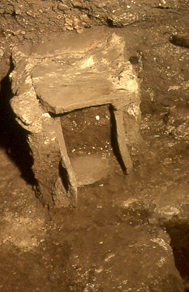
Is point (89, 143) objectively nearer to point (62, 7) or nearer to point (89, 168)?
point (89, 168)

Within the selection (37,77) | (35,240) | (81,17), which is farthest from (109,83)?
(35,240)

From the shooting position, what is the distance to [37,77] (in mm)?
2408

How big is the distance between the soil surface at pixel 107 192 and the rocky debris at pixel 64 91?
0.17 meters

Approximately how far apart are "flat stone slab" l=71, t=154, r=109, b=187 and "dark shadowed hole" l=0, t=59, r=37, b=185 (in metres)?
0.54

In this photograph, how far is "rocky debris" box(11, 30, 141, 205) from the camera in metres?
2.25

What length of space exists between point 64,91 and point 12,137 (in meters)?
1.28

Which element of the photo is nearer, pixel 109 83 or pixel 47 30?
pixel 109 83

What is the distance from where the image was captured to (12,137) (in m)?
3.28

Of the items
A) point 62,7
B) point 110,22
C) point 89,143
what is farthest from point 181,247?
point 62,7

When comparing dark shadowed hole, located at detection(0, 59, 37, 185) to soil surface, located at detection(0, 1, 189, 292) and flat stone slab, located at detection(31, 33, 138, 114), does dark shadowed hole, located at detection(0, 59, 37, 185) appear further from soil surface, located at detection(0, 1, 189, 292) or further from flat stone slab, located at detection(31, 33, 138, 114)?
flat stone slab, located at detection(31, 33, 138, 114)

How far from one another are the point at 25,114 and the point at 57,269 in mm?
1242

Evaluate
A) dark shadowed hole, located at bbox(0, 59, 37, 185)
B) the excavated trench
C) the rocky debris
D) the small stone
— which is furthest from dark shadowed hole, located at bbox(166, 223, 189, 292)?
the small stone

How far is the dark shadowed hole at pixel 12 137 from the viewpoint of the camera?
9.78ft

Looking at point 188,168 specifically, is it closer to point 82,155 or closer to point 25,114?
point 82,155
